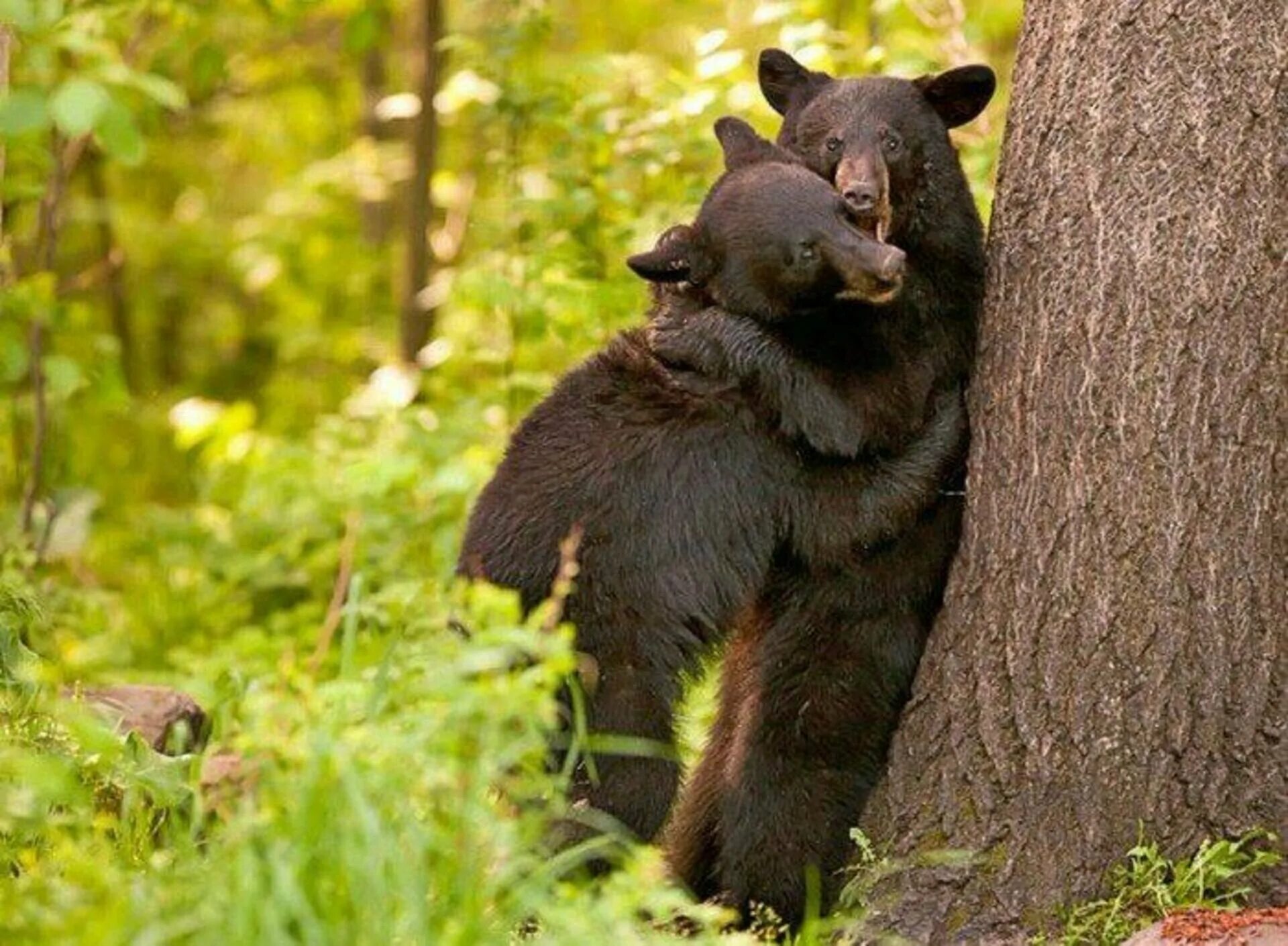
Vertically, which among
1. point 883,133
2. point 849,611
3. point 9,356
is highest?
point 883,133

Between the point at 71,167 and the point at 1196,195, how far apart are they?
570 centimetres

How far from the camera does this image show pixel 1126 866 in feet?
14.8

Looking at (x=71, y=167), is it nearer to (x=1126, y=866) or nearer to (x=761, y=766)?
(x=761, y=766)

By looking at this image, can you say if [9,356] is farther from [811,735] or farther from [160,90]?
[811,735]

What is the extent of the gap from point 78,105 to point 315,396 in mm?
7788

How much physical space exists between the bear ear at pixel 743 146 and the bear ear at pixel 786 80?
0.25 metres

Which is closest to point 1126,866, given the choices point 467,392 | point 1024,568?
point 1024,568

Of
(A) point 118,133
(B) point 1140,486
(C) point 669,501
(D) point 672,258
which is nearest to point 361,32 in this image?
(A) point 118,133

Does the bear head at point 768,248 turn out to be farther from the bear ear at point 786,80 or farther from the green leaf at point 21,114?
the green leaf at point 21,114

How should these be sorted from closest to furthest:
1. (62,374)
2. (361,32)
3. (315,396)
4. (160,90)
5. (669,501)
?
(669,501), (160,90), (62,374), (361,32), (315,396)

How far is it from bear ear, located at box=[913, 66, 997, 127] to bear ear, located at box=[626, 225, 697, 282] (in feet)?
2.91

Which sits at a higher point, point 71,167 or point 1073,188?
point 1073,188

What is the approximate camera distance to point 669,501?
5.06 metres

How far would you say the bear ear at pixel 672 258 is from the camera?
5414 mm
